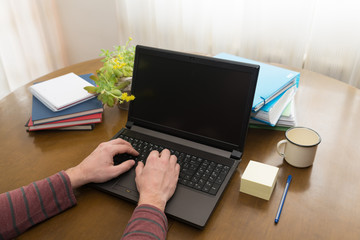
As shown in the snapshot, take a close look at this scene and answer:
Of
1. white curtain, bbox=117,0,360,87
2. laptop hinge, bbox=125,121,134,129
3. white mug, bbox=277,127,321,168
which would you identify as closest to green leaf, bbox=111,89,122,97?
laptop hinge, bbox=125,121,134,129

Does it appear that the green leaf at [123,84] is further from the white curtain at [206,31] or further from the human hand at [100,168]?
the white curtain at [206,31]

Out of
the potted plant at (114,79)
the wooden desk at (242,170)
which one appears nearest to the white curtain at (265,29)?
the wooden desk at (242,170)

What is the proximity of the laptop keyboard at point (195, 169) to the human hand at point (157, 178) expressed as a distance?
0.03 metres

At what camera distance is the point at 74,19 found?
8.31 ft

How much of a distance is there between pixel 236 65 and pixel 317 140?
0.32 m

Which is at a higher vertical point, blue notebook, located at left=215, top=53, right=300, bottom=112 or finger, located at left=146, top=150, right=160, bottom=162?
blue notebook, located at left=215, top=53, right=300, bottom=112

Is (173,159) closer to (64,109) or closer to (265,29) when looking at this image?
(64,109)

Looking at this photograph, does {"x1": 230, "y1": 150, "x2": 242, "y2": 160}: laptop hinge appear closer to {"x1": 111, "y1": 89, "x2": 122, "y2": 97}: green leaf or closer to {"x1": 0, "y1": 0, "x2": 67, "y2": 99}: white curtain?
{"x1": 111, "y1": 89, "x2": 122, "y2": 97}: green leaf

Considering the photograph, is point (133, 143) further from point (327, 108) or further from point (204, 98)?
point (327, 108)

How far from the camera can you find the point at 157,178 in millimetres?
832

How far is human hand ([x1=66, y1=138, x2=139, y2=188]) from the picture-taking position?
864 mm

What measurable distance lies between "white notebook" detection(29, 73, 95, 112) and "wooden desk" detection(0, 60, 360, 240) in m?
0.10

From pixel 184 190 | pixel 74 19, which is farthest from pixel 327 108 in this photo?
pixel 74 19

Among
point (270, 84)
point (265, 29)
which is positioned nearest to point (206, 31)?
point (265, 29)
